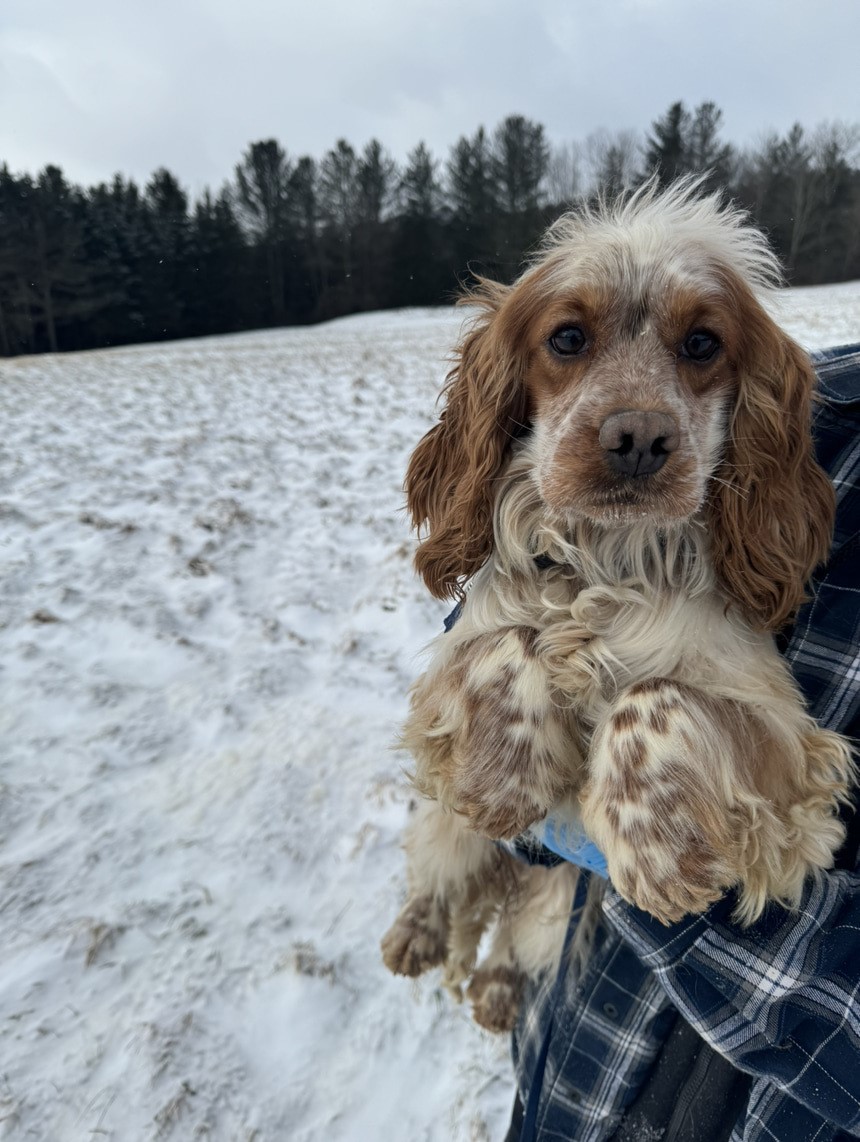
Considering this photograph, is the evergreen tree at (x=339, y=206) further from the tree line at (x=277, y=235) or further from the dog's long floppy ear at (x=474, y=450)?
Result: the dog's long floppy ear at (x=474, y=450)

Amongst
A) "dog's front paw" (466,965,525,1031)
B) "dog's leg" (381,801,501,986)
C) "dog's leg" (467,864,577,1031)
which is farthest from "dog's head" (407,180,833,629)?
"dog's front paw" (466,965,525,1031)

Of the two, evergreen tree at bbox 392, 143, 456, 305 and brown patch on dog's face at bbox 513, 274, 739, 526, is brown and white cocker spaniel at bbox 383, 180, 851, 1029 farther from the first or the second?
evergreen tree at bbox 392, 143, 456, 305

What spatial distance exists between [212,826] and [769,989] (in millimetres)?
2144

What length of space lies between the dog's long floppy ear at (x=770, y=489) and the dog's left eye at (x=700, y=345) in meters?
0.08

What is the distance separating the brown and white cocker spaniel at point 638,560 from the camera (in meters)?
1.39

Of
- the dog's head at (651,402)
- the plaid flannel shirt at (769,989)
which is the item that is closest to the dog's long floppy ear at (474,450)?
the dog's head at (651,402)

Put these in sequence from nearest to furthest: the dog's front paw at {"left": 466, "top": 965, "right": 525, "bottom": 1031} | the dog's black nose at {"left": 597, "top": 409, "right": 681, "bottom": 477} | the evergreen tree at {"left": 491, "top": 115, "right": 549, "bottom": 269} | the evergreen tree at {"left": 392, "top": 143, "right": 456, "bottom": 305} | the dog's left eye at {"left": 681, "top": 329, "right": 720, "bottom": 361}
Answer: the dog's black nose at {"left": 597, "top": 409, "right": 681, "bottom": 477} → the dog's left eye at {"left": 681, "top": 329, "right": 720, "bottom": 361} → the dog's front paw at {"left": 466, "top": 965, "right": 525, "bottom": 1031} → the evergreen tree at {"left": 491, "top": 115, "right": 549, "bottom": 269} → the evergreen tree at {"left": 392, "top": 143, "right": 456, "bottom": 305}

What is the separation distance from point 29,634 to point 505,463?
3.02m

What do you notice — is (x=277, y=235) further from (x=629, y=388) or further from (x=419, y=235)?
(x=629, y=388)

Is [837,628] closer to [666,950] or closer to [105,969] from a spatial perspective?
[666,950]

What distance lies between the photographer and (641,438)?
4.69 feet

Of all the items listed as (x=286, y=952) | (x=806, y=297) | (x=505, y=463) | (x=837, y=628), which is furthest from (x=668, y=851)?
(x=806, y=297)

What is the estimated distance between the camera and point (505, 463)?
1.87m

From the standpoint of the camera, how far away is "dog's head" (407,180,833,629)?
149cm
